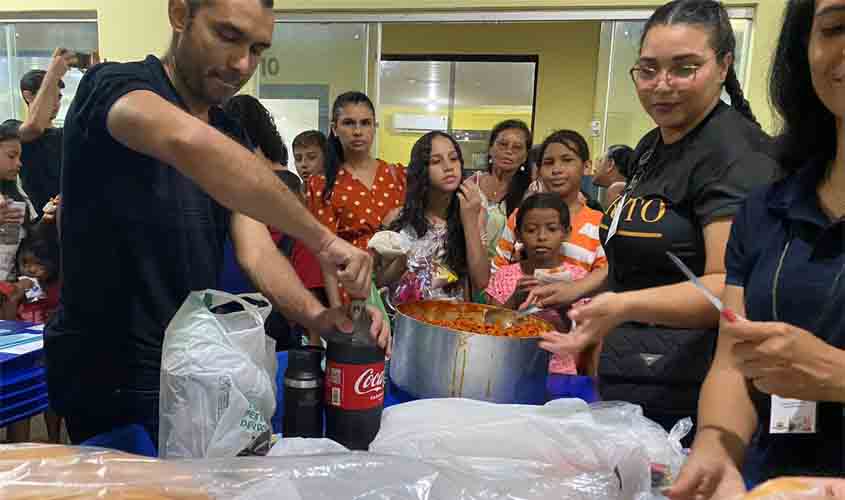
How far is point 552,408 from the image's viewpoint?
95 cm

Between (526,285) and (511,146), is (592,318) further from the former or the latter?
(511,146)

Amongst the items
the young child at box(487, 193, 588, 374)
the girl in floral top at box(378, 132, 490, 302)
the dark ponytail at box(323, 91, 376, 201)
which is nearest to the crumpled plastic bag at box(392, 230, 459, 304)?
the girl in floral top at box(378, 132, 490, 302)

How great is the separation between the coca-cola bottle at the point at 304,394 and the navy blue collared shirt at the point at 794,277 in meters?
0.71

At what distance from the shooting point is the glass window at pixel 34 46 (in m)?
4.30

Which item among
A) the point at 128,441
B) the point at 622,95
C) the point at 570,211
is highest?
the point at 622,95

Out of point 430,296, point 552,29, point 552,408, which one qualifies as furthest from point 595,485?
point 552,29

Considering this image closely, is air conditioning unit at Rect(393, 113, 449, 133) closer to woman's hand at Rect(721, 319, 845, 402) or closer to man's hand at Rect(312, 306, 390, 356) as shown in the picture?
man's hand at Rect(312, 306, 390, 356)

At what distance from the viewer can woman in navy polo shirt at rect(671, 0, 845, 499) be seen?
714mm

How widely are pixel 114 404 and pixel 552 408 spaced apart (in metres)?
0.76

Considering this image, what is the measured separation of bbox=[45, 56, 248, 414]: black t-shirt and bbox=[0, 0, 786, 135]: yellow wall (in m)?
2.86

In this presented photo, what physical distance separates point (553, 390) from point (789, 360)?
613 mm

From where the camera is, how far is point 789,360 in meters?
0.69

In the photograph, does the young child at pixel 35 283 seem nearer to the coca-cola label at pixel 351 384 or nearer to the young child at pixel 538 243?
the young child at pixel 538 243

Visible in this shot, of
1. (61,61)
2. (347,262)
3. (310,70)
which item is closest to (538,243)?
(347,262)
